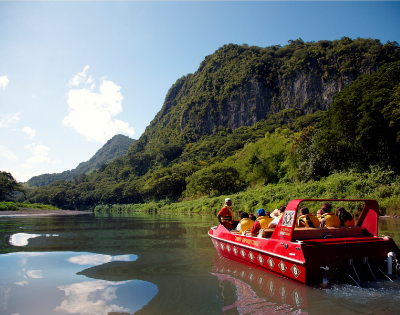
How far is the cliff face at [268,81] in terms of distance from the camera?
357 ft

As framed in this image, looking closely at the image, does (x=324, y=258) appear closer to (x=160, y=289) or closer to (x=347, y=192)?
(x=160, y=289)

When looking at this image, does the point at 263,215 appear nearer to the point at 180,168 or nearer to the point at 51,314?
the point at 51,314

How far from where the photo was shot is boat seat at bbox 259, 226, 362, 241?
6.61 metres

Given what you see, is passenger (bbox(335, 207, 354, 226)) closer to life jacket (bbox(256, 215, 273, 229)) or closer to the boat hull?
the boat hull

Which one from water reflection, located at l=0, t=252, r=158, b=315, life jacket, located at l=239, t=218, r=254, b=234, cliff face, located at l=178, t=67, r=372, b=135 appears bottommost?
water reflection, located at l=0, t=252, r=158, b=315

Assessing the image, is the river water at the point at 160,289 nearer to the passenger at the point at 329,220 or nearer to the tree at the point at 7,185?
the passenger at the point at 329,220

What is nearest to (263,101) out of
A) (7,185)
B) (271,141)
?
(271,141)

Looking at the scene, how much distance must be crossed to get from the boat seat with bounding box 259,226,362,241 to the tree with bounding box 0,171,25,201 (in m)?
58.6

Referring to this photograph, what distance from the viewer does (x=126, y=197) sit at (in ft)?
297

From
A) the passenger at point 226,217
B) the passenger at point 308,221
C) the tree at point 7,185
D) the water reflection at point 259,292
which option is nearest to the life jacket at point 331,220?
the passenger at point 308,221

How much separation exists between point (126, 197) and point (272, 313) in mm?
90056

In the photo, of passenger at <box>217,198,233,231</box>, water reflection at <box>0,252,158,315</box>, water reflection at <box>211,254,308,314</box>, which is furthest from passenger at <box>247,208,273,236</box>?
water reflection at <box>0,252,158,315</box>

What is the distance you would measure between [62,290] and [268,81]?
133589 mm

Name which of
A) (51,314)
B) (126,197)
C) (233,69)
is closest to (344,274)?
(51,314)
